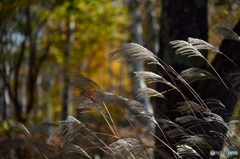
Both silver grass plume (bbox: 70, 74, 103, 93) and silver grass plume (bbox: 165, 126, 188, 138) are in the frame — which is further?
silver grass plume (bbox: 70, 74, 103, 93)

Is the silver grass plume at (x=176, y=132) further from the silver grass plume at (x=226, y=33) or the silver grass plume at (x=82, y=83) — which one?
the silver grass plume at (x=226, y=33)

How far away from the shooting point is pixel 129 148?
496cm

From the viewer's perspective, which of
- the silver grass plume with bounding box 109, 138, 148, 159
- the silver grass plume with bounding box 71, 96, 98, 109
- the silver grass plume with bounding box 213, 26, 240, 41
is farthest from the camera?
the silver grass plume with bounding box 71, 96, 98, 109

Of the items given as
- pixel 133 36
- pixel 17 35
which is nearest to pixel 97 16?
pixel 17 35

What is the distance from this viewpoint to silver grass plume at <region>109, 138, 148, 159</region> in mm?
4888

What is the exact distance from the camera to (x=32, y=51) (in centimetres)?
2191

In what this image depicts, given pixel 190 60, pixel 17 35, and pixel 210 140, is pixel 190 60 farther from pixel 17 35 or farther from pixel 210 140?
pixel 17 35

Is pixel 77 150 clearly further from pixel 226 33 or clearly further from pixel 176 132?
pixel 226 33

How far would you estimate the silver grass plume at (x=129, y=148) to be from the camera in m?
4.89

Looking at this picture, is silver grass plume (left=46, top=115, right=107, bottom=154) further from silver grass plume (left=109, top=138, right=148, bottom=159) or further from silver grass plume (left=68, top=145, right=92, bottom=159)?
silver grass plume (left=109, top=138, right=148, bottom=159)

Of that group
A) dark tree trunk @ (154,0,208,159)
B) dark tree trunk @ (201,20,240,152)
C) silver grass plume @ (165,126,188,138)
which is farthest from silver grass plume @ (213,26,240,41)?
dark tree trunk @ (154,0,208,159)

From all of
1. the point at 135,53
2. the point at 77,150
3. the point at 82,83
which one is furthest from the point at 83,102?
the point at 135,53

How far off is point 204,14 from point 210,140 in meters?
3.17

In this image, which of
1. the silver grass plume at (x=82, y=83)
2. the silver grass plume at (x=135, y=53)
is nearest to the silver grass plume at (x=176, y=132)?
the silver grass plume at (x=135, y=53)
